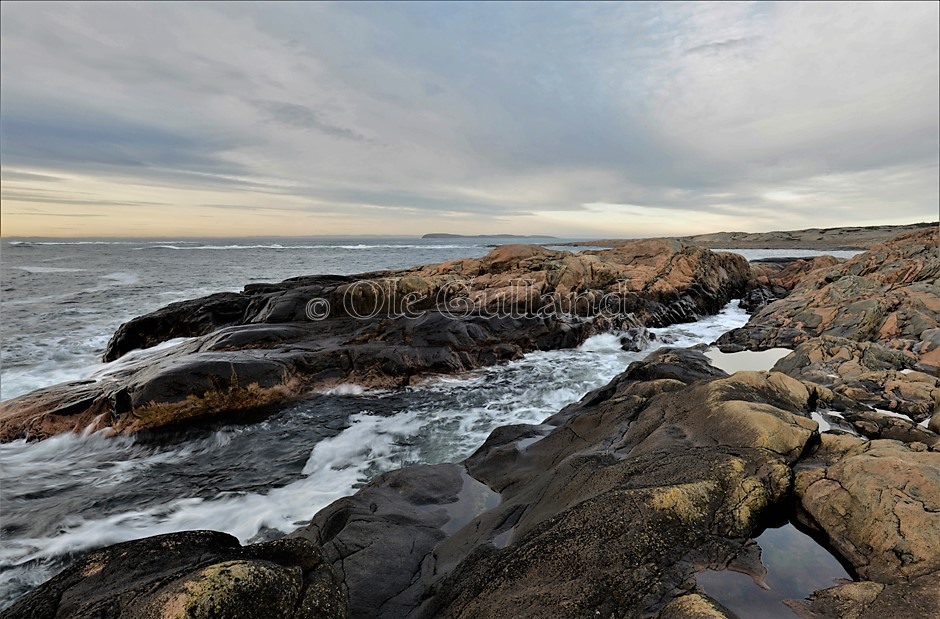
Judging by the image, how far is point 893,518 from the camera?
3465 mm

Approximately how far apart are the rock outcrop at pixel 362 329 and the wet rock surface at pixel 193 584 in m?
7.84

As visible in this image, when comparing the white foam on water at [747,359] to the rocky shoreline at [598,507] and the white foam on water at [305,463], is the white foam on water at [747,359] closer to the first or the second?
the rocky shoreline at [598,507]

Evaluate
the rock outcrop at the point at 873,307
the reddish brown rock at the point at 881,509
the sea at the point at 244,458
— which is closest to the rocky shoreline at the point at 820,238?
the rock outcrop at the point at 873,307

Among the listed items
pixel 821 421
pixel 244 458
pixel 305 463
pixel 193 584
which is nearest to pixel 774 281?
pixel 821 421

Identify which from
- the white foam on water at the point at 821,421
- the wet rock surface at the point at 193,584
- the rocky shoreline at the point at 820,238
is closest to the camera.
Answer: the wet rock surface at the point at 193,584

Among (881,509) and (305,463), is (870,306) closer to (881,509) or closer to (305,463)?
(881,509)

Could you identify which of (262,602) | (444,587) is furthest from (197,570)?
(444,587)

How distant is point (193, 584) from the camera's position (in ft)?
8.75

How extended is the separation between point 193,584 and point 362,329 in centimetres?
1284

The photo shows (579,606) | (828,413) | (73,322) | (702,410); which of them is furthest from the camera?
(73,322)

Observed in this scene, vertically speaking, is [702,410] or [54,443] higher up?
[702,410]

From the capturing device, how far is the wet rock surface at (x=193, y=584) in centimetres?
265

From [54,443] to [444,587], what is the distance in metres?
10.5

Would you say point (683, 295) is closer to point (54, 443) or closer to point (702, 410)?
point (702, 410)
